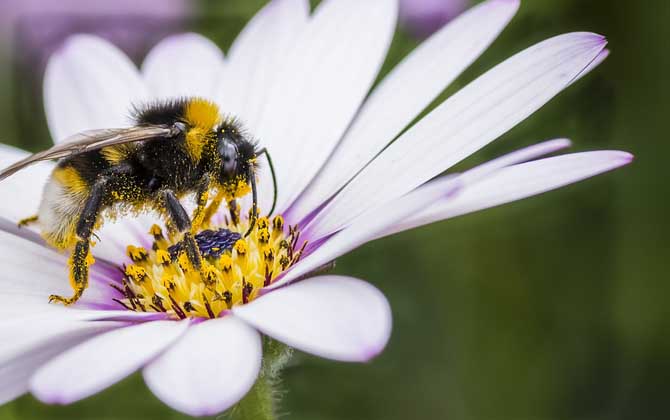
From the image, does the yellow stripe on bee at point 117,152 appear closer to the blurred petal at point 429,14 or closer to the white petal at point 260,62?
the white petal at point 260,62

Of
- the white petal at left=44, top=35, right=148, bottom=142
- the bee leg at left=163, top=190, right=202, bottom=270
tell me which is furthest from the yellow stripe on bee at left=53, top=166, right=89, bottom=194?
the white petal at left=44, top=35, right=148, bottom=142

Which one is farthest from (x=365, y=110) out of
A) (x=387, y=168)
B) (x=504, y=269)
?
(x=504, y=269)

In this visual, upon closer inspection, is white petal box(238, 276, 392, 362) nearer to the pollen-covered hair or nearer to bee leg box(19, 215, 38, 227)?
the pollen-covered hair

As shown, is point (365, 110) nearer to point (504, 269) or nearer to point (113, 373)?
point (504, 269)

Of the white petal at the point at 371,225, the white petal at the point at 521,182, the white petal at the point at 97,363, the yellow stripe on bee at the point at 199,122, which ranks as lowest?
the white petal at the point at 97,363

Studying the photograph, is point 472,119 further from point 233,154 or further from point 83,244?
point 83,244

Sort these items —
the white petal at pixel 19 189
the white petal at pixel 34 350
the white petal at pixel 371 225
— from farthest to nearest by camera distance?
the white petal at pixel 19 189
the white petal at pixel 34 350
the white petal at pixel 371 225

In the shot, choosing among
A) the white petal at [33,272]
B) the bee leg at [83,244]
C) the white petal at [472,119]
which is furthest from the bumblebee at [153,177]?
the white petal at [472,119]
